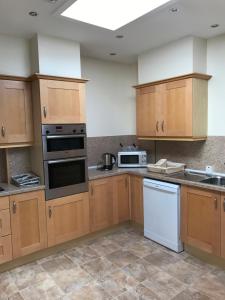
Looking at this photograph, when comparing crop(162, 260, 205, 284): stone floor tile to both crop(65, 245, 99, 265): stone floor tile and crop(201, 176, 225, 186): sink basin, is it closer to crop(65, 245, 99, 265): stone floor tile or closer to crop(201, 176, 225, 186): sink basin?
crop(65, 245, 99, 265): stone floor tile

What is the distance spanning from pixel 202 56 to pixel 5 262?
3365 mm

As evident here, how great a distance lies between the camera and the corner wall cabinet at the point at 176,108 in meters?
3.04

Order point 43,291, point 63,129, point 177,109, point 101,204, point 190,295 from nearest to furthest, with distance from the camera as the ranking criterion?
point 190,295 < point 43,291 < point 63,129 < point 177,109 < point 101,204

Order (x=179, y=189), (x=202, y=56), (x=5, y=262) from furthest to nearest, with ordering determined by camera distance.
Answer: (x=202, y=56) < (x=179, y=189) < (x=5, y=262)

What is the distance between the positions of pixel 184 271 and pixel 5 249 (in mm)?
1913

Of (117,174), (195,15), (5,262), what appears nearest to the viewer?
(195,15)

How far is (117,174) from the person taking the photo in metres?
3.50

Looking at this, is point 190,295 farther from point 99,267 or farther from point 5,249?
point 5,249

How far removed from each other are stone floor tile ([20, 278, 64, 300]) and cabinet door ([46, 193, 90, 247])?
0.56 metres

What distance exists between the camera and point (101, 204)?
338 centimetres

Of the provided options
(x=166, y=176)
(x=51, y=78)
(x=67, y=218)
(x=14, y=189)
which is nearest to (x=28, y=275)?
(x=67, y=218)

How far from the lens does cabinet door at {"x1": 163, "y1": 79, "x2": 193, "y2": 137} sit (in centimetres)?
304

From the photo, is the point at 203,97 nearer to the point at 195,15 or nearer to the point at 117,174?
the point at 195,15

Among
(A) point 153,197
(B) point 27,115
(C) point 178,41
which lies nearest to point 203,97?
(C) point 178,41
